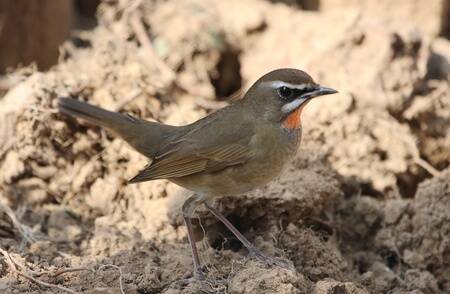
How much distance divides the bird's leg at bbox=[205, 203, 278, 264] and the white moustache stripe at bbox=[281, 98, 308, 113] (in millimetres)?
901

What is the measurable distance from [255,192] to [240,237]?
1.66 feet

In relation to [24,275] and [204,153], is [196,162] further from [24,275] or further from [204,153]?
[24,275]

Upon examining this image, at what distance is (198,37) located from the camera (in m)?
8.88

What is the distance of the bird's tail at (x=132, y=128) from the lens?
6156mm

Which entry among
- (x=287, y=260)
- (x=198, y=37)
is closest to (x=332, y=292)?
(x=287, y=260)

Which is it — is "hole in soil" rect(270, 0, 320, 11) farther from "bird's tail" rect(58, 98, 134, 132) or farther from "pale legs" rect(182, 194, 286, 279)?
"pale legs" rect(182, 194, 286, 279)

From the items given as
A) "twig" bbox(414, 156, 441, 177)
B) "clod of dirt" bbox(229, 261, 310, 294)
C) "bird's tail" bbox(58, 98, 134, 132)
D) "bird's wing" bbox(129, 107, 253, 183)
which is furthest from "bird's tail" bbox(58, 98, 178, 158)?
"twig" bbox(414, 156, 441, 177)

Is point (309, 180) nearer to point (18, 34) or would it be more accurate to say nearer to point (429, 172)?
point (429, 172)

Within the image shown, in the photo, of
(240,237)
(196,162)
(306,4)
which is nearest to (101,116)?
(196,162)

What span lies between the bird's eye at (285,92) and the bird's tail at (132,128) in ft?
3.27

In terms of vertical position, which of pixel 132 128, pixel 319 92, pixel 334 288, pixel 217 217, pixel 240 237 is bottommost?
pixel 334 288

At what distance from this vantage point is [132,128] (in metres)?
6.21

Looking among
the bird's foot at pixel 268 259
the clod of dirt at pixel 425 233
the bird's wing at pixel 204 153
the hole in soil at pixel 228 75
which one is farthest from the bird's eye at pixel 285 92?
the hole in soil at pixel 228 75

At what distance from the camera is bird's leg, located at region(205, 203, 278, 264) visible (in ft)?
18.0
